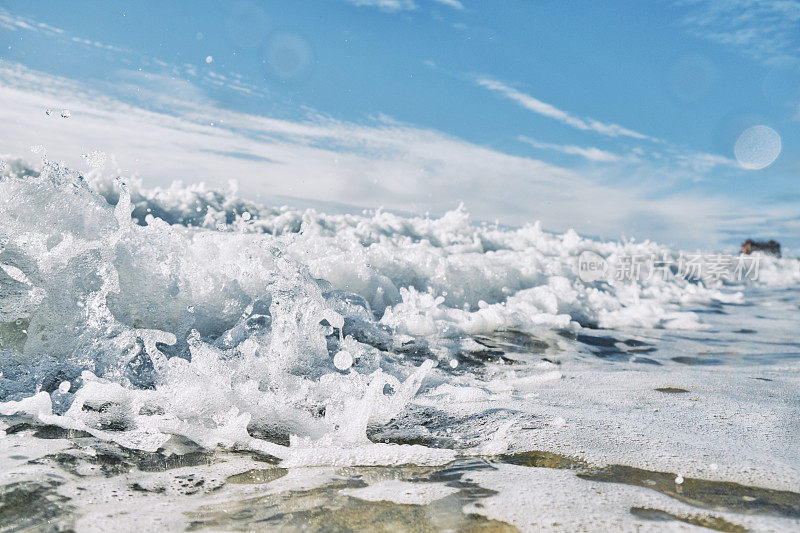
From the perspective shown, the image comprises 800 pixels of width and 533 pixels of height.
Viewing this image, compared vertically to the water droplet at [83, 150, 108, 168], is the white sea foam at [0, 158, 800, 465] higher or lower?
lower

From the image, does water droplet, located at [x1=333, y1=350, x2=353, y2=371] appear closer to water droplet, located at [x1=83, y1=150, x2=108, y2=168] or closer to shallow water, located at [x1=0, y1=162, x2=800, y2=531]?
shallow water, located at [x1=0, y1=162, x2=800, y2=531]

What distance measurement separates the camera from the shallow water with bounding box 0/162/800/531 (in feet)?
4.66

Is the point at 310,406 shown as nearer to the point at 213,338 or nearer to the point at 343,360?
the point at 343,360

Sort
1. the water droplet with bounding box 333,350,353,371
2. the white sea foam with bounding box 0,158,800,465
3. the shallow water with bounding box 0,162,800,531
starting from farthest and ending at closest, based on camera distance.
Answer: the water droplet with bounding box 333,350,353,371 < the white sea foam with bounding box 0,158,800,465 < the shallow water with bounding box 0,162,800,531

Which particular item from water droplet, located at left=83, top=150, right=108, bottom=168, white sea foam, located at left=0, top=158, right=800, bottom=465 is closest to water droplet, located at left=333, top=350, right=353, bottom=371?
white sea foam, located at left=0, top=158, right=800, bottom=465

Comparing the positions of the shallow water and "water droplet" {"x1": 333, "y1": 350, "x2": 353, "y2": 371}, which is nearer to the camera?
the shallow water

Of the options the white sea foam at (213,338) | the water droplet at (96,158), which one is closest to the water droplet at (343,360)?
the white sea foam at (213,338)

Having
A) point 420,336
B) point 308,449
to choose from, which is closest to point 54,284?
point 308,449

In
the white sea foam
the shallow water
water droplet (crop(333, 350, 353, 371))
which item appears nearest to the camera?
the shallow water

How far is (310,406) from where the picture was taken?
7.69 feet

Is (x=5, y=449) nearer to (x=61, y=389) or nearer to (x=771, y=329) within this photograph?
(x=61, y=389)

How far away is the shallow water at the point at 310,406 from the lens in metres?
1.42

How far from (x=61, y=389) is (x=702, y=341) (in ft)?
18.2

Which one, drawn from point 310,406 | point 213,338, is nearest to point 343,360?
point 310,406
